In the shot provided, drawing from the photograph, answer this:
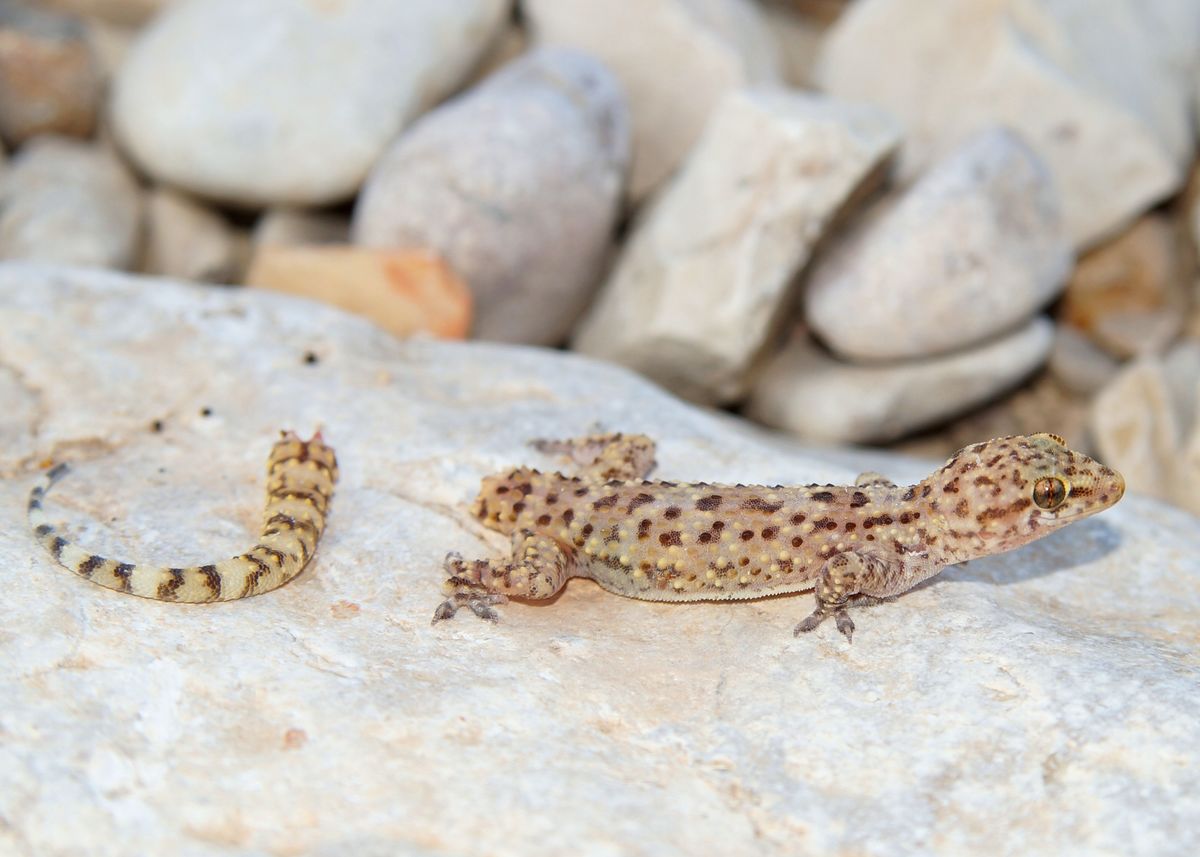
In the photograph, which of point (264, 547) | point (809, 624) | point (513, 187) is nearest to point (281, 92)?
point (513, 187)

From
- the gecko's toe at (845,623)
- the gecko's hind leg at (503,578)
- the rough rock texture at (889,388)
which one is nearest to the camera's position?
the gecko's toe at (845,623)

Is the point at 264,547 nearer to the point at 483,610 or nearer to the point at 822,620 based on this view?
the point at 483,610

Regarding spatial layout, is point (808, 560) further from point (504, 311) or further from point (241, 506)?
point (504, 311)

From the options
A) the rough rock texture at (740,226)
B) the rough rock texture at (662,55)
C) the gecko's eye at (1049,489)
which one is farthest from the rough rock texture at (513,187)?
the gecko's eye at (1049,489)

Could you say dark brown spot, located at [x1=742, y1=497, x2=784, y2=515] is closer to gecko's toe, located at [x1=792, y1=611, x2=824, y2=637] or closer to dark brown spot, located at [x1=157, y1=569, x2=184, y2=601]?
gecko's toe, located at [x1=792, y1=611, x2=824, y2=637]

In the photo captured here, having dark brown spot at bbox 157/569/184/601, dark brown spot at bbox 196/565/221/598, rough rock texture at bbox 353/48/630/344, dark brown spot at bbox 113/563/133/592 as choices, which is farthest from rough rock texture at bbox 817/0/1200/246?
dark brown spot at bbox 113/563/133/592

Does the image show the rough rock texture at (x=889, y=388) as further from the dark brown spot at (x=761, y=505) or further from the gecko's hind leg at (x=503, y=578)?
the gecko's hind leg at (x=503, y=578)

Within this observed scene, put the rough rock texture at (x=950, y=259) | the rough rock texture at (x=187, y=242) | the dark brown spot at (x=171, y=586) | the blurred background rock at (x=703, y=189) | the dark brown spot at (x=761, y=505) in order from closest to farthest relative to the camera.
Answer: the dark brown spot at (x=171, y=586) → the dark brown spot at (x=761, y=505) → the rough rock texture at (x=950, y=259) → the blurred background rock at (x=703, y=189) → the rough rock texture at (x=187, y=242)

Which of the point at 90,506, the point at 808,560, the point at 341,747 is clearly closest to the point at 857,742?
the point at 808,560
